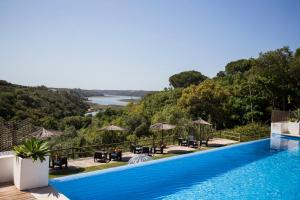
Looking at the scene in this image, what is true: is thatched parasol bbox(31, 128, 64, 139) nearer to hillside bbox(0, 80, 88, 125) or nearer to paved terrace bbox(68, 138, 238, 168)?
paved terrace bbox(68, 138, 238, 168)

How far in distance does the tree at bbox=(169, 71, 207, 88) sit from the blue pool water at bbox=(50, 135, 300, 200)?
48.8 metres

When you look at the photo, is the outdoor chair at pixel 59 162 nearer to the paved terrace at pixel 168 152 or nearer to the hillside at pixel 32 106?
the paved terrace at pixel 168 152

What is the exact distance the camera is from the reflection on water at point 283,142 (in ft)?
67.5

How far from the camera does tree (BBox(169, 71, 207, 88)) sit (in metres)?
65.7

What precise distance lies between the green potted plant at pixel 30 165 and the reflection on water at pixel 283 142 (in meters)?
16.6

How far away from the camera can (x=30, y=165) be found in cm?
884

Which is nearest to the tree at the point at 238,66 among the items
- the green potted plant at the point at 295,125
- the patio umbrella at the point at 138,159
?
the green potted plant at the point at 295,125

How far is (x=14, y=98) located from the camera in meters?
31.6

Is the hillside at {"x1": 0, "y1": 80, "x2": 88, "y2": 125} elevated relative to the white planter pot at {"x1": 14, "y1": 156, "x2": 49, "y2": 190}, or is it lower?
elevated

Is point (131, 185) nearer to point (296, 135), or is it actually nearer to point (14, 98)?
point (296, 135)

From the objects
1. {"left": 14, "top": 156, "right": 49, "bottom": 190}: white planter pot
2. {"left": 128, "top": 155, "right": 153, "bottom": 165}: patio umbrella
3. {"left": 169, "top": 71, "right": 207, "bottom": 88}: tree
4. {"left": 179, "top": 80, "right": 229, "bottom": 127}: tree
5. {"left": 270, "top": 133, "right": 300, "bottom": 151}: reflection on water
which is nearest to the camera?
{"left": 14, "top": 156, "right": 49, "bottom": 190}: white planter pot

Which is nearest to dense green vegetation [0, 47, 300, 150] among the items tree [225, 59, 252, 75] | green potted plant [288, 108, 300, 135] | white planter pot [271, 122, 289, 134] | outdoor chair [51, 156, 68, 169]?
white planter pot [271, 122, 289, 134]

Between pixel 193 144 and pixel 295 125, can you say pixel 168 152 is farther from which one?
pixel 295 125

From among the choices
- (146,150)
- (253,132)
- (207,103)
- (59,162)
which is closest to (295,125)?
(253,132)
